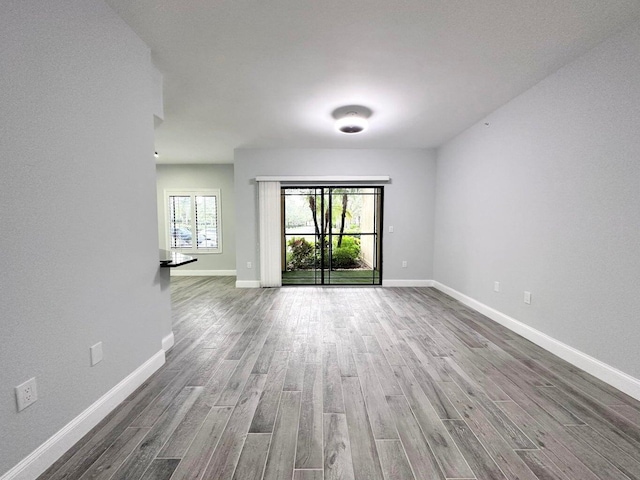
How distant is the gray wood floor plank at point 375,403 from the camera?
1.62m

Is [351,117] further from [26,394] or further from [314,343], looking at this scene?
[26,394]

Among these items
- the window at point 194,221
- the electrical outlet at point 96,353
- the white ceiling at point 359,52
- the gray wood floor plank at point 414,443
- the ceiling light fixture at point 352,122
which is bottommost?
the gray wood floor plank at point 414,443

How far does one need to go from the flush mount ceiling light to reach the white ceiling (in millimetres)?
132

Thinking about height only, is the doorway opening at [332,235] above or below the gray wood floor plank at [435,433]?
above

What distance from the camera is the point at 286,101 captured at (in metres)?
3.27

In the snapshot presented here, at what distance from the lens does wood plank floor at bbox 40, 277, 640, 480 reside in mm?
1382

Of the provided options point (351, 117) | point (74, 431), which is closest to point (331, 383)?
point (74, 431)

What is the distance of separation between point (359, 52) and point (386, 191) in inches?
127

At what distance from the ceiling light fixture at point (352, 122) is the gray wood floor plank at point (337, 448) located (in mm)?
3197

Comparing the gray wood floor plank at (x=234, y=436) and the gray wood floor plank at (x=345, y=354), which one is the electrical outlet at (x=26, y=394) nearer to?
the gray wood floor plank at (x=234, y=436)

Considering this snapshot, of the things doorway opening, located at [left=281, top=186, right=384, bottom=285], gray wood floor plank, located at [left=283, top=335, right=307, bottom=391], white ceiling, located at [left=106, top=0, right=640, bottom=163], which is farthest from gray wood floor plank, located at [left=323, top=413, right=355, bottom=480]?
doorway opening, located at [left=281, top=186, right=384, bottom=285]

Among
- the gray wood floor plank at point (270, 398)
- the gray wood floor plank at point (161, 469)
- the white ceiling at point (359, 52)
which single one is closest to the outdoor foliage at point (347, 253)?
the white ceiling at point (359, 52)

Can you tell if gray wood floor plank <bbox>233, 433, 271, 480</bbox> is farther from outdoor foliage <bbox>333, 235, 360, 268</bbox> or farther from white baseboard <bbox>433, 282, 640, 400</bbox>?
outdoor foliage <bbox>333, 235, 360, 268</bbox>

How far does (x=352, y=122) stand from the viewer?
3.61 meters
